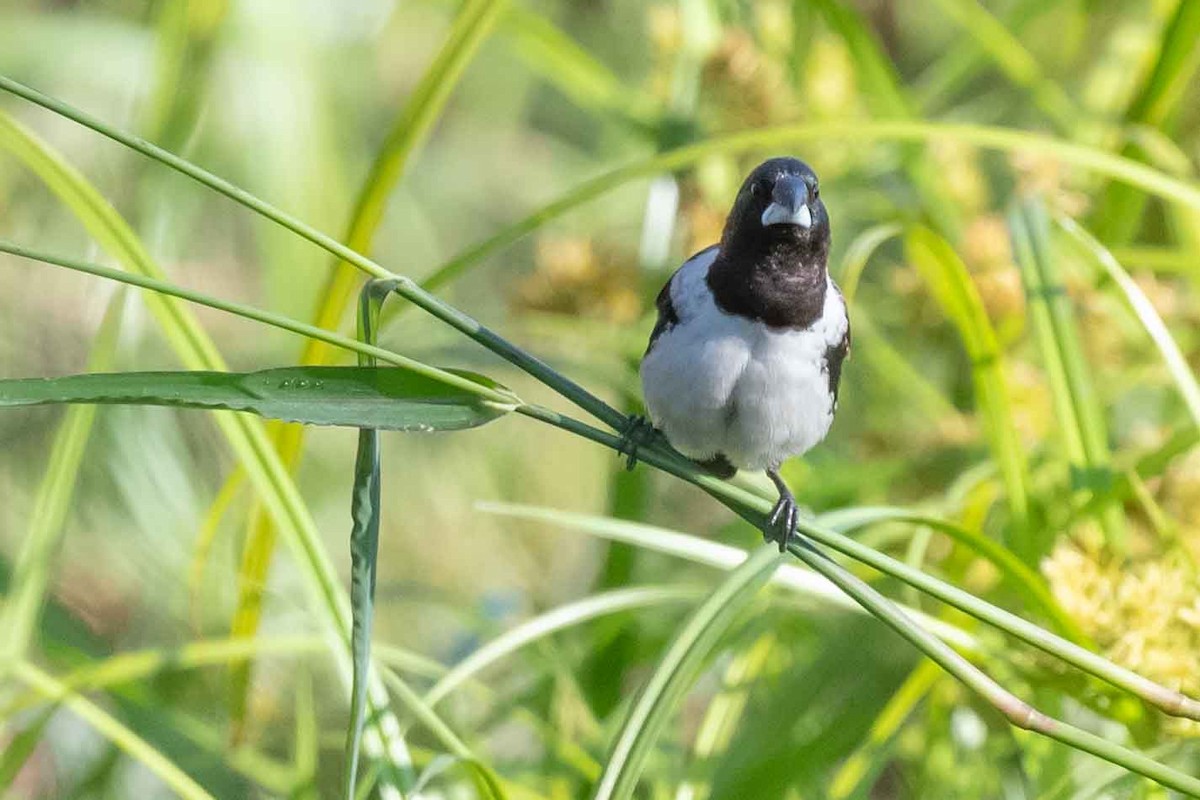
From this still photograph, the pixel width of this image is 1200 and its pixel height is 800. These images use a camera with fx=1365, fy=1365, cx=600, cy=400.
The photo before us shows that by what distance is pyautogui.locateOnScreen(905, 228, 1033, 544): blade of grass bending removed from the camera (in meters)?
1.30

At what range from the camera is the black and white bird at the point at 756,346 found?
3.93ft

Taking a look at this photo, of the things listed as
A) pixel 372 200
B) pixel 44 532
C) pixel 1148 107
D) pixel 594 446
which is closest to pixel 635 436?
pixel 372 200

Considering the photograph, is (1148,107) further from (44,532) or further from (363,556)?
(44,532)

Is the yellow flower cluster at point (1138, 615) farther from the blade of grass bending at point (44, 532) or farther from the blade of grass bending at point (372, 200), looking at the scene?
the blade of grass bending at point (44, 532)

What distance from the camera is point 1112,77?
86.7 inches

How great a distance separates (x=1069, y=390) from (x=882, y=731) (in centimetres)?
38

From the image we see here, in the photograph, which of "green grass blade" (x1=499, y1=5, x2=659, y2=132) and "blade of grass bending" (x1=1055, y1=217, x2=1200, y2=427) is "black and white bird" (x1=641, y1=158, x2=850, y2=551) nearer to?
"blade of grass bending" (x1=1055, y1=217, x2=1200, y2=427)

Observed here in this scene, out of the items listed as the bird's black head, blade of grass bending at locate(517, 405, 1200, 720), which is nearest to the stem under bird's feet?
blade of grass bending at locate(517, 405, 1200, 720)

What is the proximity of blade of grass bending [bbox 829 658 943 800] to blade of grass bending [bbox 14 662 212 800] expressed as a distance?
0.59 metres

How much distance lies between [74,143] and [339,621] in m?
1.64

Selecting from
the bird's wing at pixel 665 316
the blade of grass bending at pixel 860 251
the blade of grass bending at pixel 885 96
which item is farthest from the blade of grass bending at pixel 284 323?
the blade of grass bending at pixel 885 96

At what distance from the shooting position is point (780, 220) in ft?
3.70

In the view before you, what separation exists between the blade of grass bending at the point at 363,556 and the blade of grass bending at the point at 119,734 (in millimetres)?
Answer: 310

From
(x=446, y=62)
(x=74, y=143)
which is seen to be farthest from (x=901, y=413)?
(x=74, y=143)
